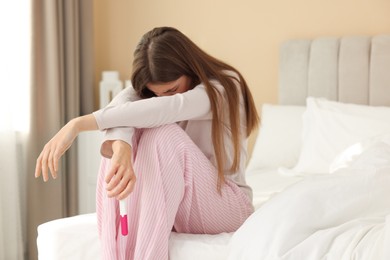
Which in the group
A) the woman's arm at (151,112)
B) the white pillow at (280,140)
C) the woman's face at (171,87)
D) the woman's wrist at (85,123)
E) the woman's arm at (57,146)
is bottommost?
the white pillow at (280,140)

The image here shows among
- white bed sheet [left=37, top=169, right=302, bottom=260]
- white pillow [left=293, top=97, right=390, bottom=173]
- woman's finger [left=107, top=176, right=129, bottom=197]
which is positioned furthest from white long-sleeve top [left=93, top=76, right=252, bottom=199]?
white pillow [left=293, top=97, right=390, bottom=173]

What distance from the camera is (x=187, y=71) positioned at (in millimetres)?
2162

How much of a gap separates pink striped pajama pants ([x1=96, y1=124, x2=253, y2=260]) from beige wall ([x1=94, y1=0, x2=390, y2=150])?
1.65 meters

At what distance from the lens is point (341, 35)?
343 cm

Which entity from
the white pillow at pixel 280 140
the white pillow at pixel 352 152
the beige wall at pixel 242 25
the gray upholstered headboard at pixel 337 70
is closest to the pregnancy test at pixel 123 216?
the white pillow at pixel 352 152

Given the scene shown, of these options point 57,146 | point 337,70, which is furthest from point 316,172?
point 57,146

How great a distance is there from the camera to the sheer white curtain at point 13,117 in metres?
3.22

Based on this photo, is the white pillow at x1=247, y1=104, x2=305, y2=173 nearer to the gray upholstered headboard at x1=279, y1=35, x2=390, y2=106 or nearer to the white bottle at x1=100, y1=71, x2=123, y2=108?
the gray upholstered headboard at x1=279, y1=35, x2=390, y2=106

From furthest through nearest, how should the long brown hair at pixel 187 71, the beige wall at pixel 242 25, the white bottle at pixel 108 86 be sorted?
the white bottle at pixel 108 86, the beige wall at pixel 242 25, the long brown hair at pixel 187 71

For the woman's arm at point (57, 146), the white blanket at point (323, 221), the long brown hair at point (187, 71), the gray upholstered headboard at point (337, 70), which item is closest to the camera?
the white blanket at point (323, 221)

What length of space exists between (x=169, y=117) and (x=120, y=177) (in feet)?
0.85

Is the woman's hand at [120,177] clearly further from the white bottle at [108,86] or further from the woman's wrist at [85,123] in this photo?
the white bottle at [108,86]

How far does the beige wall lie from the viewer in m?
3.41

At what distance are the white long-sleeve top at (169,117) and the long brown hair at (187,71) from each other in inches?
1.1
